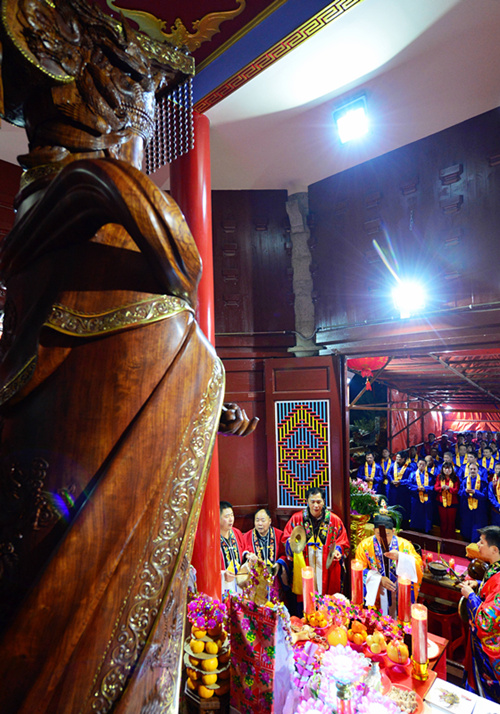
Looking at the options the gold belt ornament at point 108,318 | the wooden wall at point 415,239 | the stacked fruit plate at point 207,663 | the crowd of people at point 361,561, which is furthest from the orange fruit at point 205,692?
the wooden wall at point 415,239

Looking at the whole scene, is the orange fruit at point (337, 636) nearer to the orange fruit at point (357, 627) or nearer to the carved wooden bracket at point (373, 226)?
the orange fruit at point (357, 627)

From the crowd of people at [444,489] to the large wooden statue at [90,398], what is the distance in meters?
8.56

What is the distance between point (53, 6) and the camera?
2.37ft

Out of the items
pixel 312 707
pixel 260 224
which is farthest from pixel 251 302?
Answer: pixel 312 707

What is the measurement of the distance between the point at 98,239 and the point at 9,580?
51 centimetres

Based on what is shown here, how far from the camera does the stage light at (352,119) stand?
140 inches

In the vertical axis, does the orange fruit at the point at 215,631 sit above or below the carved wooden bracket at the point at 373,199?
below

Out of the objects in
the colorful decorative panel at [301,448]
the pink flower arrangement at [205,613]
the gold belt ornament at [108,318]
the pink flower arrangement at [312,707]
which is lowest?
the pink flower arrangement at [312,707]

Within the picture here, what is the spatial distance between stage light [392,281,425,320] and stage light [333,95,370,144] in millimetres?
1427

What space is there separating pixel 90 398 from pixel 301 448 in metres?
4.29

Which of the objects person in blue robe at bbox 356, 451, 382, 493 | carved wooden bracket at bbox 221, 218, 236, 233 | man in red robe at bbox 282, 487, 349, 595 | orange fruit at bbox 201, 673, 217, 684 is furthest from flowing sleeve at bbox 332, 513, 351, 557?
person in blue robe at bbox 356, 451, 382, 493

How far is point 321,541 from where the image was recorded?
4418 mm

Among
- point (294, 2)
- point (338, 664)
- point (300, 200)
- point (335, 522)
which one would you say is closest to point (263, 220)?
point (300, 200)

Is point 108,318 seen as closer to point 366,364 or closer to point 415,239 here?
point 415,239
